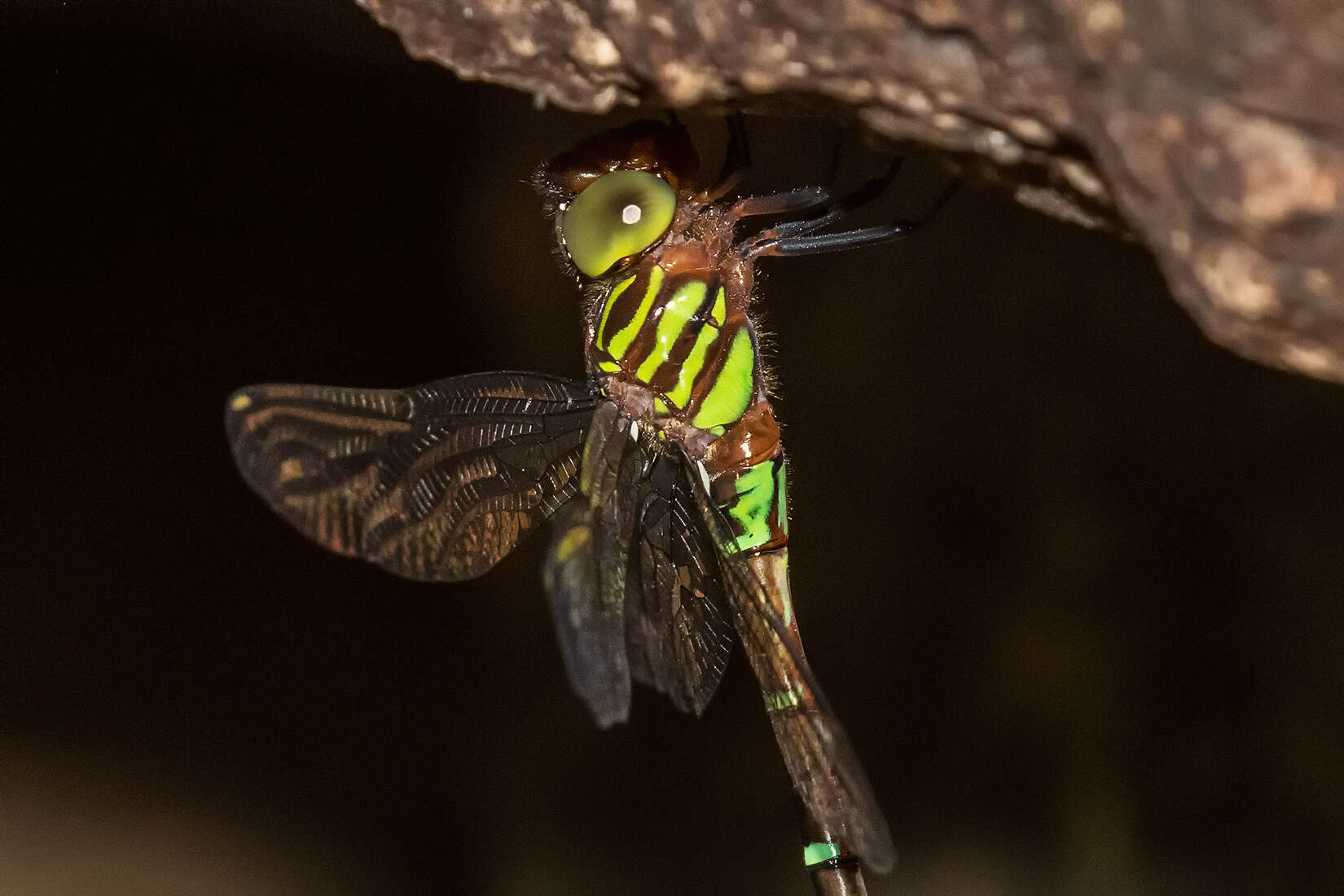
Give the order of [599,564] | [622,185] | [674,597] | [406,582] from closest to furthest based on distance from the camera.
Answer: [622,185]
[599,564]
[674,597]
[406,582]

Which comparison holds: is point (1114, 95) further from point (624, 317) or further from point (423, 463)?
point (423, 463)

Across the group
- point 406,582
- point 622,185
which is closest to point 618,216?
point 622,185

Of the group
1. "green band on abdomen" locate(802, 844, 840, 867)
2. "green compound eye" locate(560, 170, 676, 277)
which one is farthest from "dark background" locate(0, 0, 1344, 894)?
"green compound eye" locate(560, 170, 676, 277)

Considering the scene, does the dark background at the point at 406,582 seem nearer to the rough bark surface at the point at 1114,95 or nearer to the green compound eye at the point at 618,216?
the green compound eye at the point at 618,216

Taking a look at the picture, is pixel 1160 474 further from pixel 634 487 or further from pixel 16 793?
pixel 16 793

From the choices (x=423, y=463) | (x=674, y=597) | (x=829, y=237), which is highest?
(x=829, y=237)
